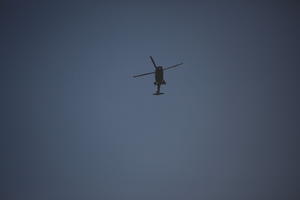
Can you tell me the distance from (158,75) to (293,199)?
3621 cm

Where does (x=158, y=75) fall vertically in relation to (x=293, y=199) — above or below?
above

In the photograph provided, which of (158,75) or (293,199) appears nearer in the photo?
(158,75)

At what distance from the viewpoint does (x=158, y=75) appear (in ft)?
127

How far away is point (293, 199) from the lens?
60.2m
